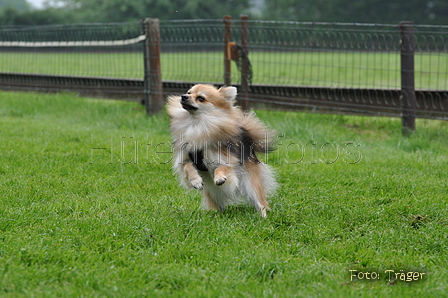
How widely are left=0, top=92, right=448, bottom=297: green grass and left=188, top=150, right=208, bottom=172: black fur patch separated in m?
0.34

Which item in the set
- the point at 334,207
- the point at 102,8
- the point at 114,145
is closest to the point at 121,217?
the point at 334,207

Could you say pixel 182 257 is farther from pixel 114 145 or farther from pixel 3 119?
pixel 3 119

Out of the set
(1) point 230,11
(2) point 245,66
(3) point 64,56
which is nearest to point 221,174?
(2) point 245,66

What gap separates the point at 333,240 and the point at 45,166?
3068mm

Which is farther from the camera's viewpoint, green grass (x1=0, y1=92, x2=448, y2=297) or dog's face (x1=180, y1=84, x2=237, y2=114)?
dog's face (x1=180, y1=84, x2=237, y2=114)

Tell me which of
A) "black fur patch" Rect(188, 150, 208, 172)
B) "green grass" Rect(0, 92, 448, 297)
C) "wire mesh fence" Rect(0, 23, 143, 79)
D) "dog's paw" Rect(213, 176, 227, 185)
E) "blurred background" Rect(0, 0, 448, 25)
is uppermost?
"blurred background" Rect(0, 0, 448, 25)

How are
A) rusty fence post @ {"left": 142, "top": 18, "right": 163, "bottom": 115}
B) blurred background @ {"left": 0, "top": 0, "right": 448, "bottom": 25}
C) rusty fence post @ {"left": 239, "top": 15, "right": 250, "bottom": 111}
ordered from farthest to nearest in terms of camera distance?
blurred background @ {"left": 0, "top": 0, "right": 448, "bottom": 25} < rusty fence post @ {"left": 142, "top": 18, "right": 163, "bottom": 115} < rusty fence post @ {"left": 239, "top": 15, "right": 250, "bottom": 111}

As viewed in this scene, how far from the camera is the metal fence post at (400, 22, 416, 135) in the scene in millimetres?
7344

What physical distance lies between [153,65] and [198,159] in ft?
16.8

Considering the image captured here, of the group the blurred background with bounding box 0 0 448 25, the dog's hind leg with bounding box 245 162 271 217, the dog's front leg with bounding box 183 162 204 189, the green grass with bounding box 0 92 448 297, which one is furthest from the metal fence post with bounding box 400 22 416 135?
the blurred background with bounding box 0 0 448 25

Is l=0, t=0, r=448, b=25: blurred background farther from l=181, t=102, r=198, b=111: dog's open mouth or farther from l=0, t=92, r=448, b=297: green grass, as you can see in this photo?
l=181, t=102, r=198, b=111: dog's open mouth

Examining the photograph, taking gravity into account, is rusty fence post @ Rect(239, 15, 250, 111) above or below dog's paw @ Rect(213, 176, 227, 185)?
above

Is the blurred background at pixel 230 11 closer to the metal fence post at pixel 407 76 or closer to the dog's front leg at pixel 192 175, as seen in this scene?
the metal fence post at pixel 407 76

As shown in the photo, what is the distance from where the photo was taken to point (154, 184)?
5.09 meters
